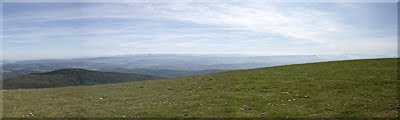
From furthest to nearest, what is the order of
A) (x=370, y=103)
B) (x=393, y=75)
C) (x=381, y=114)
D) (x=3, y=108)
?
(x=393, y=75) → (x=3, y=108) → (x=370, y=103) → (x=381, y=114)

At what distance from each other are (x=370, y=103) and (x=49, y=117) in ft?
74.9

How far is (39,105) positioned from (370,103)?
2660 cm

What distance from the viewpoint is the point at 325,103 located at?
22172mm

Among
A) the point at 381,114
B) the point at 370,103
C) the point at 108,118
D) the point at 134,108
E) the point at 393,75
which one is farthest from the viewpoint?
the point at 393,75

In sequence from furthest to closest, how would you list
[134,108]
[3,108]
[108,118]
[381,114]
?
[3,108] < [134,108] < [108,118] < [381,114]

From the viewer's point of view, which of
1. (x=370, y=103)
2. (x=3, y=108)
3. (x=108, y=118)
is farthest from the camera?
(x=3, y=108)

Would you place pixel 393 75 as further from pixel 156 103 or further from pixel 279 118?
pixel 156 103

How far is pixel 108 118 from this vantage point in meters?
19.9

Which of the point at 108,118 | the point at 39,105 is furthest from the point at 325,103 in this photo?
the point at 39,105

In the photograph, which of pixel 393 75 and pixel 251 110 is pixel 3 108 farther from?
pixel 393 75

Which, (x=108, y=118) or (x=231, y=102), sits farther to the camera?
(x=231, y=102)

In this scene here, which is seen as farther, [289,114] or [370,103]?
[370,103]

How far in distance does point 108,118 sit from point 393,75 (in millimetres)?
33059

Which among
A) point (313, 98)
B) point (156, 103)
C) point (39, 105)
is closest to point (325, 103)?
point (313, 98)
